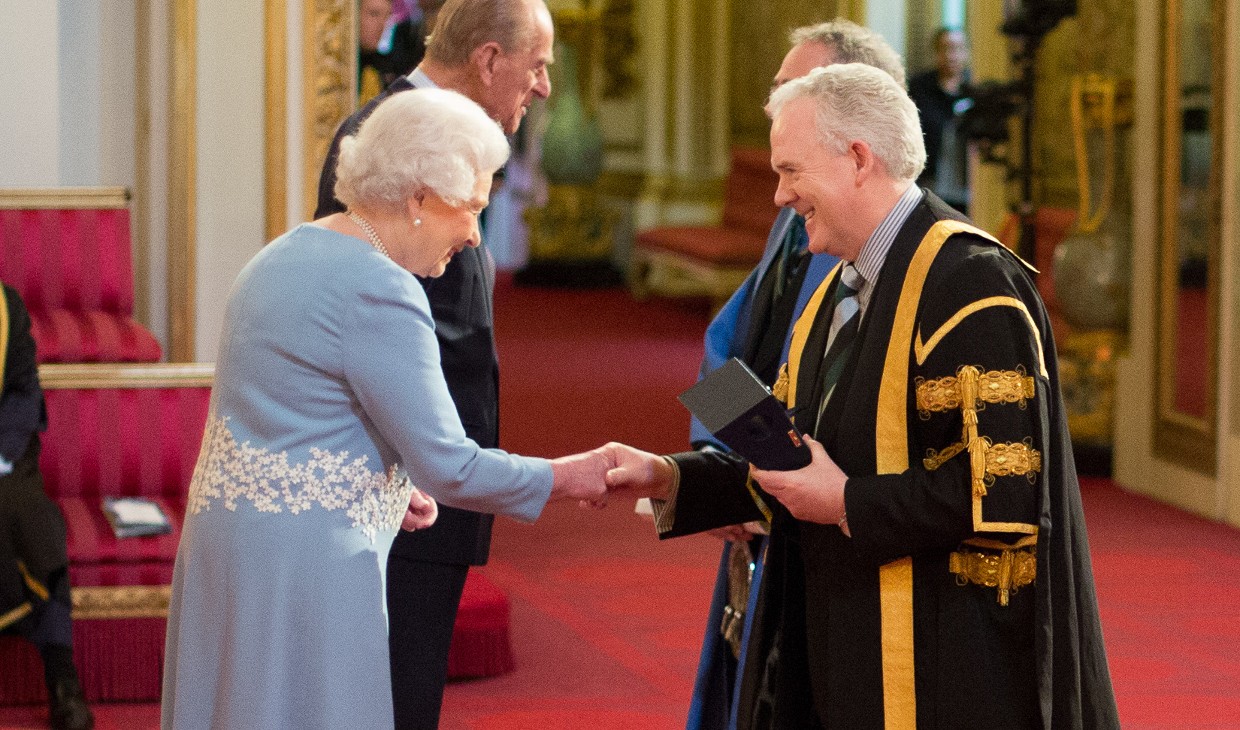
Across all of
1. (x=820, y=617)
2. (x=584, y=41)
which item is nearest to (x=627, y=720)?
(x=820, y=617)

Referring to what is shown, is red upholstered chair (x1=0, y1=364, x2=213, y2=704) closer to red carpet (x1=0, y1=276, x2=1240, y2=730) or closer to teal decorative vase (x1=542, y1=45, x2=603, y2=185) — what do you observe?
red carpet (x1=0, y1=276, x2=1240, y2=730)

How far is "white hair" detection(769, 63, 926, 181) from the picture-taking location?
2559mm

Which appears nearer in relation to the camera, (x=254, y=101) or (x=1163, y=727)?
(x=1163, y=727)

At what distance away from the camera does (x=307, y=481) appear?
2.42 metres

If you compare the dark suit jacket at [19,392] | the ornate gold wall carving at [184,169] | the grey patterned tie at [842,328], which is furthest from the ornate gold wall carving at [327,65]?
the grey patterned tie at [842,328]

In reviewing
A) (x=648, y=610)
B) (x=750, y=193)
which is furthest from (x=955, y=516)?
(x=750, y=193)

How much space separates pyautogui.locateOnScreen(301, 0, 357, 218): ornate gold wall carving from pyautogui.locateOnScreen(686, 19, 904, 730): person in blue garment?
2.82m

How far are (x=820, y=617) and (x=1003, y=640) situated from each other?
0.29 metres

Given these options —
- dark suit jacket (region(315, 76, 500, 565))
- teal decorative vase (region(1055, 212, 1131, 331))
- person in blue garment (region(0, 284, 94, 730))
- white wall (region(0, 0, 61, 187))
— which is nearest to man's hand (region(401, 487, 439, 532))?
dark suit jacket (region(315, 76, 500, 565))

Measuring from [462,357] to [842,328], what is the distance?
2.15 feet

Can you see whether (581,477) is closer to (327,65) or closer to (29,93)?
(327,65)

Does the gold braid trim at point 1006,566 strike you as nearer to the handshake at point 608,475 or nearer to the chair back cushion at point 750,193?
the handshake at point 608,475

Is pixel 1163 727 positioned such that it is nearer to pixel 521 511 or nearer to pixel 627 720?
pixel 627 720

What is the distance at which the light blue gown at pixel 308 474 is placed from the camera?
2.41m
